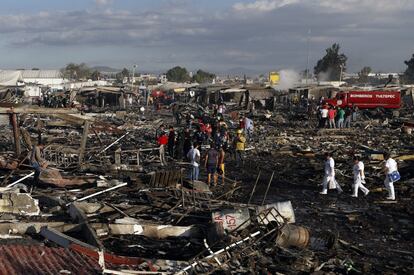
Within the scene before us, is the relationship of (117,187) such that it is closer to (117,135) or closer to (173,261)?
(173,261)

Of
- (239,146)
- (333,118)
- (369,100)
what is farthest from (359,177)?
(369,100)

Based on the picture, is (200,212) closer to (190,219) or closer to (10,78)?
(190,219)

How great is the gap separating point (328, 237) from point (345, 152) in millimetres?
13413

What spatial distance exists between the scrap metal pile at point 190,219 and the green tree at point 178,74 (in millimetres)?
106316

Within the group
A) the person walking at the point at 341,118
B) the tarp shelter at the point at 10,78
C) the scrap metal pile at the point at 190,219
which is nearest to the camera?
the scrap metal pile at the point at 190,219

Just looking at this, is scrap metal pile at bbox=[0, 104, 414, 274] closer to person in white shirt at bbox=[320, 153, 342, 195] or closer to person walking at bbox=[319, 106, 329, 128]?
person in white shirt at bbox=[320, 153, 342, 195]

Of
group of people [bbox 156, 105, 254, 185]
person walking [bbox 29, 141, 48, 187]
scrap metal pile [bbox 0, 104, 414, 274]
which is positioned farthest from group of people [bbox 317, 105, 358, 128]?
person walking [bbox 29, 141, 48, 187]

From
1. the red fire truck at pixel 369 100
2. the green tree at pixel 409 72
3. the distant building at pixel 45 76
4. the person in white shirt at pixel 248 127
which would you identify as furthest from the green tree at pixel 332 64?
the person in white shirt at pixel 248 127

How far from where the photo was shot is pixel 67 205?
12641mm

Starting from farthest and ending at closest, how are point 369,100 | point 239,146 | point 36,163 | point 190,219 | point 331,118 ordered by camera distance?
point 369,100 → point 331,118 → point 239,146 → point 36,163 → point 190,219

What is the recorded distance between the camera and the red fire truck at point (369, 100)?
41.5 m

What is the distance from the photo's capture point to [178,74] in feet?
420

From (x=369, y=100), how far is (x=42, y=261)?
37060 millimetres

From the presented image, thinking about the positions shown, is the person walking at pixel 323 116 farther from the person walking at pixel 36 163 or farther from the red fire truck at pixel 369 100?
the person walking at pixel 36 163
